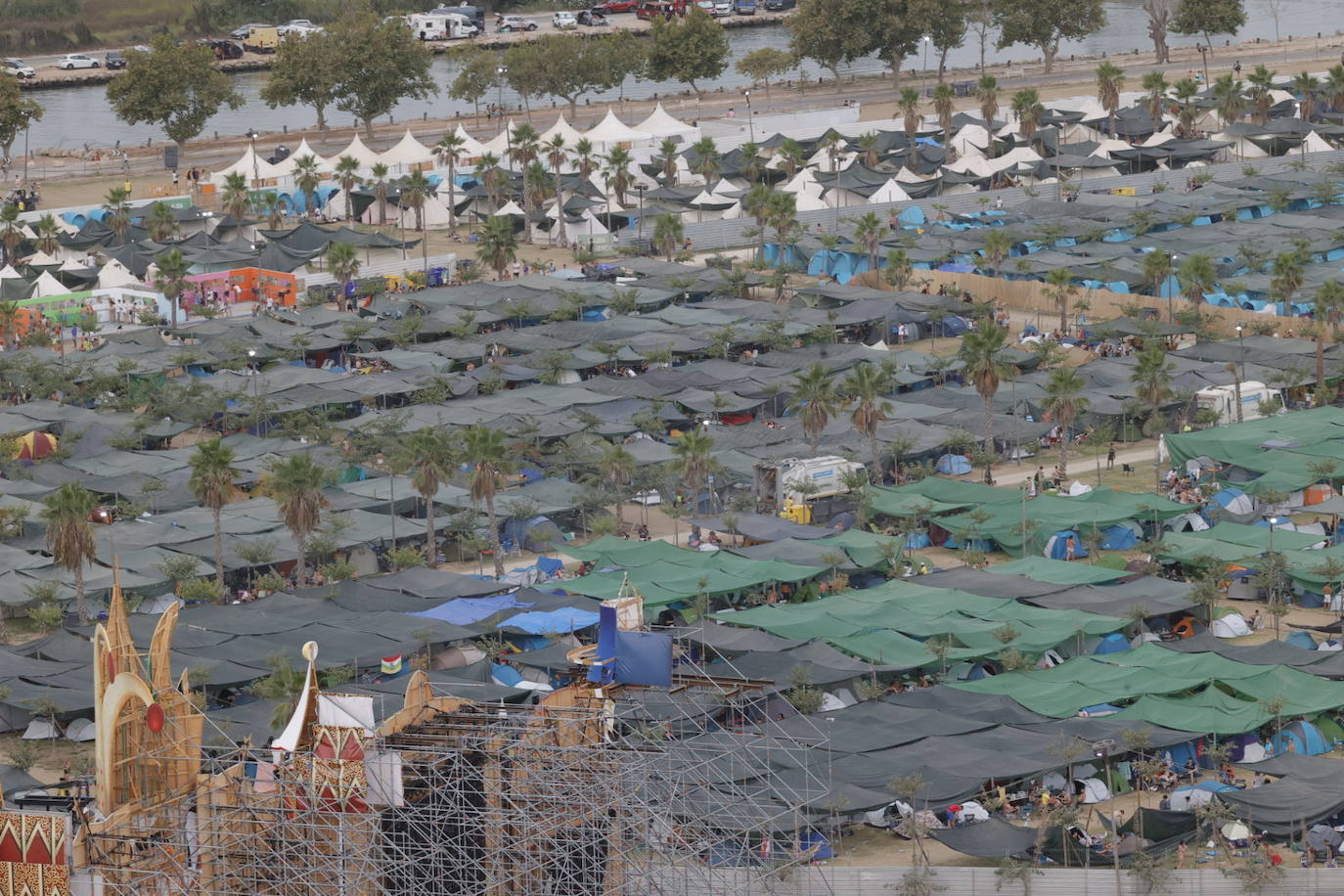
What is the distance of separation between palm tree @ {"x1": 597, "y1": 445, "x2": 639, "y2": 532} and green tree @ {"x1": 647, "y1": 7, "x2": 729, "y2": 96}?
9933 cm

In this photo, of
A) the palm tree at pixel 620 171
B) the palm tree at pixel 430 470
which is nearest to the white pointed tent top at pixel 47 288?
the palm tree at pixel 620 171

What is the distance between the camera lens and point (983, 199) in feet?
371

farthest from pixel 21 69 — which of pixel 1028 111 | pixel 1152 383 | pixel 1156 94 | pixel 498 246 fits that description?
pixel 1152 383

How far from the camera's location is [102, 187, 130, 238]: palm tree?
355ft

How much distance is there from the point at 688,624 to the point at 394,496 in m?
13.2

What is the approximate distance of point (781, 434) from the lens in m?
70.6

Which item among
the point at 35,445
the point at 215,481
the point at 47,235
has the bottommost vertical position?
the point at 35,445

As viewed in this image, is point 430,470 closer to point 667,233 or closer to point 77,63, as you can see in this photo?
point 667,233

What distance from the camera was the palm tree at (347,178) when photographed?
11881 centimetres

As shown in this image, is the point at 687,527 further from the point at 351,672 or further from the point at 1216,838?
the point at 1216,838

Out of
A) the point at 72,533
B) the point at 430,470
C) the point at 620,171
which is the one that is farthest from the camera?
the point at 620,171

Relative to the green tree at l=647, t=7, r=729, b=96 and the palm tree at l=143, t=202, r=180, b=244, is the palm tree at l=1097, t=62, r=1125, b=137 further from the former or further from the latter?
the palm tree at l=143, t=202, r=180, b=244

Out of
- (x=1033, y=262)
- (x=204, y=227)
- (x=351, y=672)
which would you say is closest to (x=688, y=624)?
(x=351, y=672)

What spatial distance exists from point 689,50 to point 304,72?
96.9 feet
